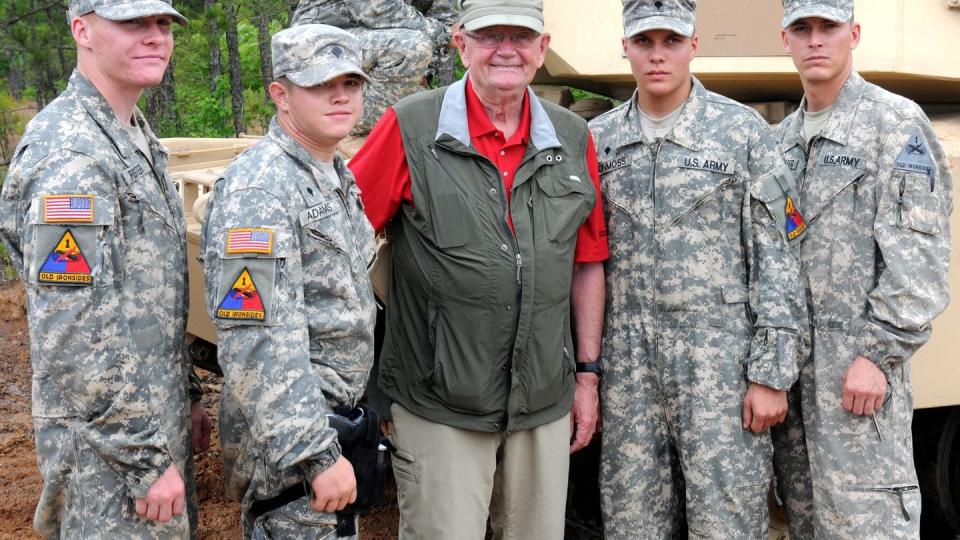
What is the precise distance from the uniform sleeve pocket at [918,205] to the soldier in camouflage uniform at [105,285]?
6.43 ft

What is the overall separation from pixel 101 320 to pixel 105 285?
0.08 meters

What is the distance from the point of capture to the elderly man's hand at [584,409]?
3.43m

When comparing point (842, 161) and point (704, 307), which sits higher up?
point (842, 161)

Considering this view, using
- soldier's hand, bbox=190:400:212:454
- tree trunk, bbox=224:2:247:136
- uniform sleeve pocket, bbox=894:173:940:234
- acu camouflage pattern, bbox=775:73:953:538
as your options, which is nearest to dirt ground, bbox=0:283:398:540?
soldier's hand, bbox=190:400:212:454

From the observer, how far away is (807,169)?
11.1 feet

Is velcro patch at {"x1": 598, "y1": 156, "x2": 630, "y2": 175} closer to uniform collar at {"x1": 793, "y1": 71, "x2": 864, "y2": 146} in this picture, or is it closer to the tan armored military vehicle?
uniform collar at {"x1": 793, "y1": 71, "x2": 864, "y2": 146}

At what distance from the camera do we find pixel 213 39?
12492 mm

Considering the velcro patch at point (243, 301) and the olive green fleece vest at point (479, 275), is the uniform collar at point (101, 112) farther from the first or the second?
the olive green fleece vest at point (479, 275)

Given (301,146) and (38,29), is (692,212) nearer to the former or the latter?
(301,146)

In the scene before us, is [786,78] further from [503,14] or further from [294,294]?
[294,294]

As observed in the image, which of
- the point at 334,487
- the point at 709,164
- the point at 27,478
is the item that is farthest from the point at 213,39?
the point at 334,487

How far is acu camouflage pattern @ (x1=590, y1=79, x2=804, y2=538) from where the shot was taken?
3244 mm

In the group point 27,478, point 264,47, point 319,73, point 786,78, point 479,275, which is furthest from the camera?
point 264,47

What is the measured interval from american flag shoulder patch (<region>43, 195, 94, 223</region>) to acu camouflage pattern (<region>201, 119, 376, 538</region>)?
29 cm
